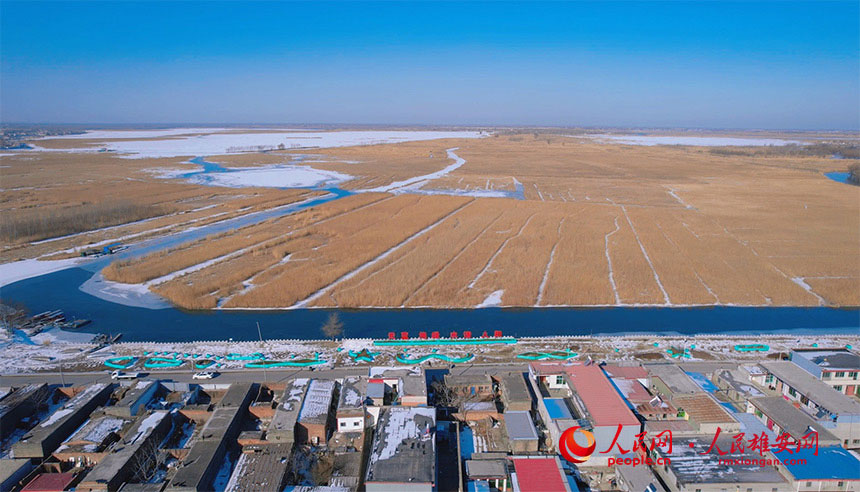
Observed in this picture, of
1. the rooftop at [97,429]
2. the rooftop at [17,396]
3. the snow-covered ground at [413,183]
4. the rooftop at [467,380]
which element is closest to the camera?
the rooftop at [97,429]

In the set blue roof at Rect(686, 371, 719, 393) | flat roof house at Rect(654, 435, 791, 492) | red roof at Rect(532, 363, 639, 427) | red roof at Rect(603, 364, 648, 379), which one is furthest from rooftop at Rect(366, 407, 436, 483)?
blue roof at Rect(686, 371, 719, 393)

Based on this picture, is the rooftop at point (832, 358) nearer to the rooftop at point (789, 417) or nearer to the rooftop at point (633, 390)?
the rooftop at point (789, 417)

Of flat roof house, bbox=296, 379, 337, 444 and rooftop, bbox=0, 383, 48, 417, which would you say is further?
rooftop, bbox=0, 383, 48, 417

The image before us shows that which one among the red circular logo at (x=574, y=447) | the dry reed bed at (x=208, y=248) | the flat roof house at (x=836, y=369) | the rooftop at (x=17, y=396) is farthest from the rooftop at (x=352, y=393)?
the dry reed bed at (x=208, y=248)

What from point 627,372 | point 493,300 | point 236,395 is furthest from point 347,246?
point 627,372

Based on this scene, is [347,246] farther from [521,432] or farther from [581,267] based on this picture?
[521,432]

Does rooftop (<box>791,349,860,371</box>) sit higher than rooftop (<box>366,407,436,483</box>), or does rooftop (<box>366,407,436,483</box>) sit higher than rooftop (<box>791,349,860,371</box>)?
rooftop (<box>791,349,860,371</box>)

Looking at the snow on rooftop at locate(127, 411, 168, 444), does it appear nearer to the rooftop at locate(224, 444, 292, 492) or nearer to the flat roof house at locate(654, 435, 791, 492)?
the rooftop at locate(224, 444, 292, 492)
